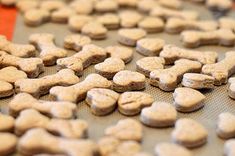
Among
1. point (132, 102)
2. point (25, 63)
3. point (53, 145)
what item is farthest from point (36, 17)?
point (53, 145)

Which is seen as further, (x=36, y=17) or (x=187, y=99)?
(x=36, y=17)

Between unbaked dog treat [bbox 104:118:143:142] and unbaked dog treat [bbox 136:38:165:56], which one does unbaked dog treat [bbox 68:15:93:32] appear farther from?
unbaked dog treat [bbox 104:118:143:142]

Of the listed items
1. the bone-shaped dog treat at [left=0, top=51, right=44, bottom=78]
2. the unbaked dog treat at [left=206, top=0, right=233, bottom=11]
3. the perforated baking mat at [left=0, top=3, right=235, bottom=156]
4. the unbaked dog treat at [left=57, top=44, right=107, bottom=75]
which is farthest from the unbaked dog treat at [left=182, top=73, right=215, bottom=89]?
the unbaked dog treat at [left=206, top=0, right=233, bottom=11]

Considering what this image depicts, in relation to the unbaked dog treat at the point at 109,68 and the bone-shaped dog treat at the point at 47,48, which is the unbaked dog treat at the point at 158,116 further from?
the bone-shaped dog treat at the point at 47,48

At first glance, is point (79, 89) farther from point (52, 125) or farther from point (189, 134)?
point (189, 134)

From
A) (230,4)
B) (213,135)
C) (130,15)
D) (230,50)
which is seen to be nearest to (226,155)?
(213,135)
